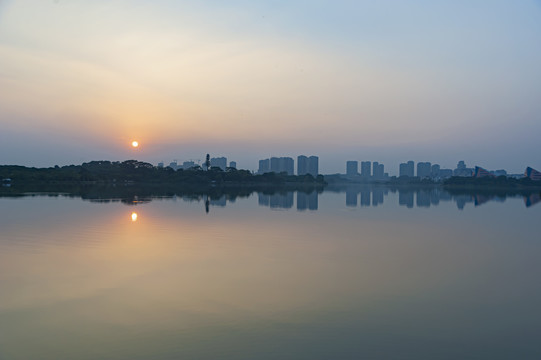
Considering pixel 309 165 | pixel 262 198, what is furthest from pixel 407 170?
pixel 262 198

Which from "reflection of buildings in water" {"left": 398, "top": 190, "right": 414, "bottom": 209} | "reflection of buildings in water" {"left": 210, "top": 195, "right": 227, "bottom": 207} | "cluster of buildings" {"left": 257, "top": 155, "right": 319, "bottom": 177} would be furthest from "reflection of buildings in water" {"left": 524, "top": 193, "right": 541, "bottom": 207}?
"cluster of buildings" {"left": 257, "top": 155, "right": 319, "bottom": 177}

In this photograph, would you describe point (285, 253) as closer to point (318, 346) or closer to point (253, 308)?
point (253, 308)

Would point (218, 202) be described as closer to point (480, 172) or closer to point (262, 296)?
point (262, 296)

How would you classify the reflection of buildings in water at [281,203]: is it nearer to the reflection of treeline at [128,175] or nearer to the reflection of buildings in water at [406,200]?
the reflection of buildings in water at [406,200]

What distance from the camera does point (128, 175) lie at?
82.8 metres

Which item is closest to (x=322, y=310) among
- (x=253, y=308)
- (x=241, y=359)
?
(x=253, y=308)

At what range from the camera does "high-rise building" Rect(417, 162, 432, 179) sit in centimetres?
19612

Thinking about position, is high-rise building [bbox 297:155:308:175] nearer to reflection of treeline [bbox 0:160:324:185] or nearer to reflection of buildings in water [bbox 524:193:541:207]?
reflection of treeline [bbox 0:160:324:185]

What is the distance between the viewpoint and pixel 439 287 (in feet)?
29.9

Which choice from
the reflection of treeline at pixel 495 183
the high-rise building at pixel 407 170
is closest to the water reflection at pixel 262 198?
the reflection of treeline at pixel 495 183

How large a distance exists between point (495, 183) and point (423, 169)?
97235mm

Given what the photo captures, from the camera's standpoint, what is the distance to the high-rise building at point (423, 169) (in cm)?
19612

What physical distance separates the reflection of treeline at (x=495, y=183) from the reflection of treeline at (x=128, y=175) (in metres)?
48.4

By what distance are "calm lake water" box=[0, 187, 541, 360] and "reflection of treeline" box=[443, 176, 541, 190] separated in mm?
97134
